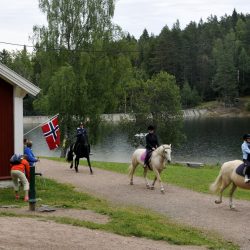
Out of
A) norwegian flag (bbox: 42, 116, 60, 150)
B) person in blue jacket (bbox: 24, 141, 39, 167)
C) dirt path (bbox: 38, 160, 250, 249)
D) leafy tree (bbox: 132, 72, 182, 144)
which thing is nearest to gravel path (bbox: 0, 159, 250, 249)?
dirt path (bbox: 38, 160, 250, 249)

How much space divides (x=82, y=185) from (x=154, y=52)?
11550 cm

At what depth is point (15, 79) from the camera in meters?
18.6

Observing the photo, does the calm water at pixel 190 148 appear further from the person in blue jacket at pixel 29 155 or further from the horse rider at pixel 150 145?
the person in blue jacket at pixel 29 155

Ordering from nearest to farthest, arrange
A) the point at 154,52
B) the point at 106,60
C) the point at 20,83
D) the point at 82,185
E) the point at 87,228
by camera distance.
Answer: the point at 87,228, the point at 20,83, the point at 82,185, the point at 106,60, the point at 154,52

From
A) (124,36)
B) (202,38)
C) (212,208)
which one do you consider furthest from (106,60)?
(202,38)

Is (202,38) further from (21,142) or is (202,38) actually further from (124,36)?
(21,142)

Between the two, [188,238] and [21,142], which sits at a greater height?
[21,142]

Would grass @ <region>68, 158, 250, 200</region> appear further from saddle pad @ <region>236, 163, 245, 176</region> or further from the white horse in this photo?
saddle pad @ <region>236, 163, 245, 176</region>

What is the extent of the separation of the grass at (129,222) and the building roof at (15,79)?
3.75m

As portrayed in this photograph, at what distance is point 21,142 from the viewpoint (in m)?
18.9

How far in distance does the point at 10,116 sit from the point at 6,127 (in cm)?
43

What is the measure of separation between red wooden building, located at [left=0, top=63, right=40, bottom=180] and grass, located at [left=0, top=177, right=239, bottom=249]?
134 cm

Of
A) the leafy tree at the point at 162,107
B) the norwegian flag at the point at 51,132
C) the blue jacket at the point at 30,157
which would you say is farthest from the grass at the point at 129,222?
the leafy tree at the point at 162,107

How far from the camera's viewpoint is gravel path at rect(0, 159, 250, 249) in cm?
1225
